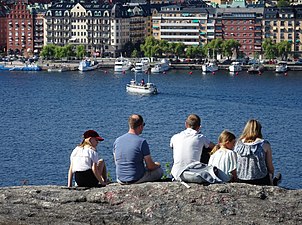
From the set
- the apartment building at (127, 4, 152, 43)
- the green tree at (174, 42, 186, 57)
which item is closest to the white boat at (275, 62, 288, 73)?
the green tree at (174, 42, 186, 57)

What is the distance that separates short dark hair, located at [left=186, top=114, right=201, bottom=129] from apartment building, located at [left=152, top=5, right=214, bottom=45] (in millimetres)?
57515

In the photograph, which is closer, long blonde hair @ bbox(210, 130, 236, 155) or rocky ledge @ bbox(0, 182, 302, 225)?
rocky ledge @ bbox(0, 182, 302, 225)

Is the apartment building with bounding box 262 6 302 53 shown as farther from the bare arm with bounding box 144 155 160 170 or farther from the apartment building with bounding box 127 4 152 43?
the bare arm with bounding box 144 155 160 170

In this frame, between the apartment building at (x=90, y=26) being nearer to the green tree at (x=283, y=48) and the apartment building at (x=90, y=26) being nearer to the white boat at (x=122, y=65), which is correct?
the white boat at (x=122, y=65)

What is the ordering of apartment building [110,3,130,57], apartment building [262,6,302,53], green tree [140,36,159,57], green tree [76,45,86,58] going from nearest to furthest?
green tree [140,36,159,57] < apartment building [262,6,302,53] < green tree [76,45,86,58] < apartment building [110,3,130,57]

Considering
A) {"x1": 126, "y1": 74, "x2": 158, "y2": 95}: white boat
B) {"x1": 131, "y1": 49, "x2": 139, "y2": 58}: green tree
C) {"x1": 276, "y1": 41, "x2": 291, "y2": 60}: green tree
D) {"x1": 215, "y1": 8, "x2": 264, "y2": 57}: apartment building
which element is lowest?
{"x1": 126, "y1": 74, "x2": 158, "y2": 95}: white boat

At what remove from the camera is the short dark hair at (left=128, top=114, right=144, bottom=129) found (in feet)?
25.5

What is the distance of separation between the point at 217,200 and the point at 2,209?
4.46 ft

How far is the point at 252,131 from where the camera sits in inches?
304

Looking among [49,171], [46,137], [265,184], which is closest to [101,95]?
[46,137]

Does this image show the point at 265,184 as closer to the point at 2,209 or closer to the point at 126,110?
the point at 2,209

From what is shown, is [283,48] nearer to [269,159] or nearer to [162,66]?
[162,66]

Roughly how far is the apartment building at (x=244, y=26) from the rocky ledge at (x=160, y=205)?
56762 mm

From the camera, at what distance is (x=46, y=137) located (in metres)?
29.6
